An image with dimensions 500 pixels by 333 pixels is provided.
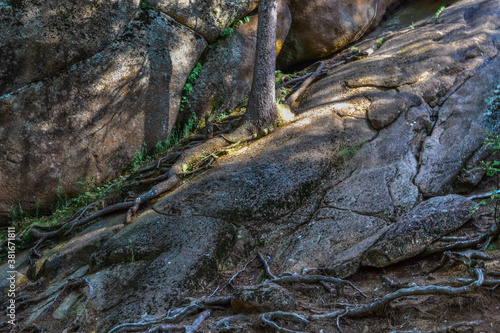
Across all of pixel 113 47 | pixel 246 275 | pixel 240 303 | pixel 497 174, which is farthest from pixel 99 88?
pixel 497 174

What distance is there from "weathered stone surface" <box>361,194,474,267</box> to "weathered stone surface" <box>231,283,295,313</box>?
1291 millimetres

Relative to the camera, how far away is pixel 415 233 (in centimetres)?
489

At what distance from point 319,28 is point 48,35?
7803 mm

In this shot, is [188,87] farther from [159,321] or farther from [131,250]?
[159,321]

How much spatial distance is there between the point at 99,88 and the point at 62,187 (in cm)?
212

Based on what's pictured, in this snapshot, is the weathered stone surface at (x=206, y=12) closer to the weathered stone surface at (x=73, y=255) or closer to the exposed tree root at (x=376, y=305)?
the weathered stone surface at (x=73, y=255)

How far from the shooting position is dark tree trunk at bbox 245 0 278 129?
328 inches

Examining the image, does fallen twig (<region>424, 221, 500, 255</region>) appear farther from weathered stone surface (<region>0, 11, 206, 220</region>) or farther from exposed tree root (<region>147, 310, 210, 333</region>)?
weathered stone surface (<region>0, 11, 206, 220</region>)

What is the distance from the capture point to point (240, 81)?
10.4 metres

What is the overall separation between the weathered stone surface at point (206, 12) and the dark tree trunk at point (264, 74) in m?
1.65

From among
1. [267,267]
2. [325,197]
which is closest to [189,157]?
[325,197]

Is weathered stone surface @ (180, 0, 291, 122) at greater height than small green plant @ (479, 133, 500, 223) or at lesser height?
greater

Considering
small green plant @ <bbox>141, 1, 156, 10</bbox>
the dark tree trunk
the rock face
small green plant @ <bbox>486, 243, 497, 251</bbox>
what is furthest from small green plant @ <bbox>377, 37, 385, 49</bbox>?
small green plant @ <bbox>486, 243, 497, 251</bbox>

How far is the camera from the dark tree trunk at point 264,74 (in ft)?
27.4
